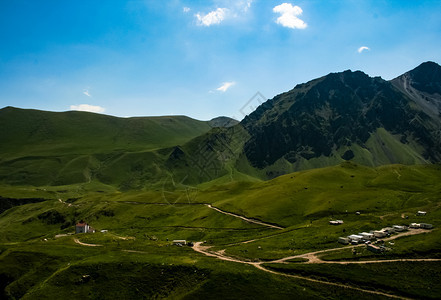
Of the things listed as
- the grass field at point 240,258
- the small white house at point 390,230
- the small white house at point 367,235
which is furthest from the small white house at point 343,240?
the small white house at point 390,230

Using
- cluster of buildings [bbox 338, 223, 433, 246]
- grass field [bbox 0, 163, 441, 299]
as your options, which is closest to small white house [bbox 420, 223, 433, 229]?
cluster of buildings [bbox 338, 223, 433, 246]

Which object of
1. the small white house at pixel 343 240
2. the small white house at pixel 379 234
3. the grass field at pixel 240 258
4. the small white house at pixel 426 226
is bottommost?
the grass field at pixel 240 258

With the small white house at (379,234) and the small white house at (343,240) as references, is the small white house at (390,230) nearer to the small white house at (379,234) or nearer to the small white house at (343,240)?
the small white house at (379,234)

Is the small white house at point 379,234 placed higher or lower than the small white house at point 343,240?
higher

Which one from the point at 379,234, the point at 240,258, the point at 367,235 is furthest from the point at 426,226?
the point at 240,258

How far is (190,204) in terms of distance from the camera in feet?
597

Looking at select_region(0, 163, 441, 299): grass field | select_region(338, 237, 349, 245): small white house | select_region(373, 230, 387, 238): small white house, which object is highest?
select_region(373, 230, 387, 238): small white house

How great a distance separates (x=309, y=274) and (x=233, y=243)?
124ft

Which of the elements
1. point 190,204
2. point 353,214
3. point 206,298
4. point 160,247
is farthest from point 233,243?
point 190,204

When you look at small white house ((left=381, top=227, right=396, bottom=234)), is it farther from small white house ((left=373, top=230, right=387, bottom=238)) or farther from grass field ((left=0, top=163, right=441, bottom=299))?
grass field ((left=0, top=163, right=441, bottom=299))

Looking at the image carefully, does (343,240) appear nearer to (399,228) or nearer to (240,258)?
(399,228)

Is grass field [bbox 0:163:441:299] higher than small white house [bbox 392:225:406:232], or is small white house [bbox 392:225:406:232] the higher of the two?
small white house [bbox 392:225:406:232]

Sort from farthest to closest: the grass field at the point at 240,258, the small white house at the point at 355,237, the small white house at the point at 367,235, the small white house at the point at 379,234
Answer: the small white house at the point at 379,234 → the small white house at the point at 367,235 → the small white house at the point at 355,237 → the grass field at the point at 240,258

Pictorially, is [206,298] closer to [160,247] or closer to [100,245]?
[160,247]
